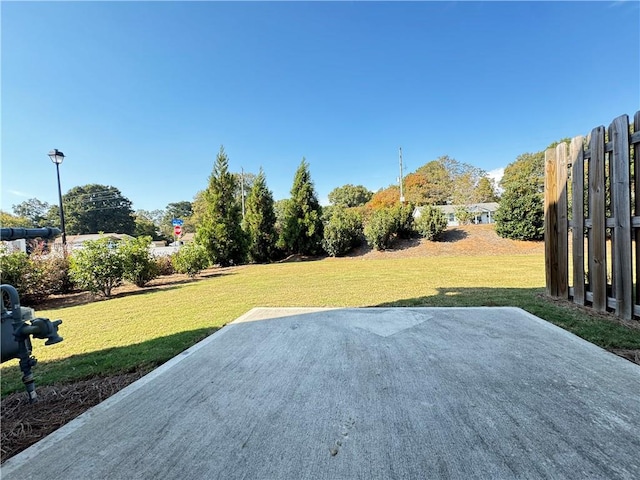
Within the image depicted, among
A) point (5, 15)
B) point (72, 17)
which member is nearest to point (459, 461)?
point (5, 15)

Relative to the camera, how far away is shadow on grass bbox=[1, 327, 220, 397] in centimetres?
219

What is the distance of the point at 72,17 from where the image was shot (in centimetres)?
403

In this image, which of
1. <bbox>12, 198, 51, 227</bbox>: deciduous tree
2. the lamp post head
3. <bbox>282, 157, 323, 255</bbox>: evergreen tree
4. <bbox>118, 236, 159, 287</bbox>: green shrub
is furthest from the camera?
<bbox>12, 198, 51, 227</bbox>: deciduous tree

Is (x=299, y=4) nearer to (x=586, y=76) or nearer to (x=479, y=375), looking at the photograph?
(x=479, y=375)

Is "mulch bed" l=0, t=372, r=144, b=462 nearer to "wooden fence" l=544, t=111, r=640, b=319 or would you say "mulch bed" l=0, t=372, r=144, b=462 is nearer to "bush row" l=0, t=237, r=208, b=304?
"bush row" l=0, t=237, r=208, b=304

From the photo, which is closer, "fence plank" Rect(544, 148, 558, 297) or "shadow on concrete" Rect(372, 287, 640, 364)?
"shadow on concrete" Rect(372, 287, 640, 364)

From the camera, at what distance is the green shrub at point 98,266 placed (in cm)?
575

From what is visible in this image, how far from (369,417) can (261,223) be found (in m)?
13.0

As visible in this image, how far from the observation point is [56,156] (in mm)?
8594

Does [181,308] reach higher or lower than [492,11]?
lower

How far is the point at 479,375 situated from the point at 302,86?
38.6 ft

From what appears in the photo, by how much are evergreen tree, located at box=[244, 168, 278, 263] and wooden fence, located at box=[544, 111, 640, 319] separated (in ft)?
38.7

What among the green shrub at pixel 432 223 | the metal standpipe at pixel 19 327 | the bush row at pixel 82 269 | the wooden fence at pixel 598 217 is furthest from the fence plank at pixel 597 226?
the green shrub at pixel 432 223

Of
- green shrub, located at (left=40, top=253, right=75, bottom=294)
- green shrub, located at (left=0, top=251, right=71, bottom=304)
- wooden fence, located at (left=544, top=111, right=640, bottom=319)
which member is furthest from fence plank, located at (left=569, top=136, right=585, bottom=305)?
green shrub, located at (left=40, top=253, right=75, bottom=294)
